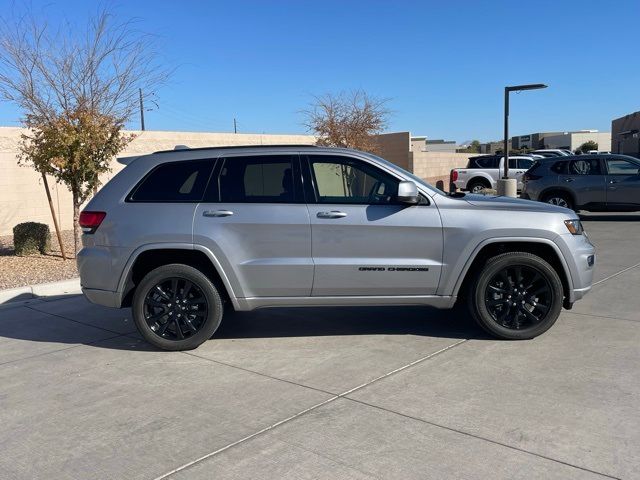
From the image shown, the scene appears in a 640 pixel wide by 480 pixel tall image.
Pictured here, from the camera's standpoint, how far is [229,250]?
5.38 metres

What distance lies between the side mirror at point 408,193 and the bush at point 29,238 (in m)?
8.07

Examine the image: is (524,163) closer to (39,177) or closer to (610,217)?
(610,217)

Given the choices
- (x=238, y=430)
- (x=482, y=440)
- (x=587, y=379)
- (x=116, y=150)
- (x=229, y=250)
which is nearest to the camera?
(x=482, y=440)

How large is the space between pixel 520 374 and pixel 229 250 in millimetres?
2699

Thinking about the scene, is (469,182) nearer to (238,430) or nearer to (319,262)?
(319,262)

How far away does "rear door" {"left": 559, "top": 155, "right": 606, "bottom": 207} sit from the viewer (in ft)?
48.9

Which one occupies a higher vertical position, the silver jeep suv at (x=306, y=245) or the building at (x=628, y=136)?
the building at (x=628, y=136)

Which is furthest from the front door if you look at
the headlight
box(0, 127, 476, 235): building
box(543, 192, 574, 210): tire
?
box(543, 192, 574, 210): tire

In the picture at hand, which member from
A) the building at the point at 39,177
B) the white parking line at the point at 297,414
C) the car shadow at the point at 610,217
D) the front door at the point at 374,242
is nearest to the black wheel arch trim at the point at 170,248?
the front door at the point at 374,242

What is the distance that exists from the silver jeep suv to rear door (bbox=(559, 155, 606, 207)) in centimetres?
1031

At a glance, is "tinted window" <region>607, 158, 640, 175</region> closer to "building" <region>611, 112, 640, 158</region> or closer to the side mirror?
the side mirror

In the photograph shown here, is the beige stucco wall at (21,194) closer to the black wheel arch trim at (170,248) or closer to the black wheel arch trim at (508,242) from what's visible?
the black wheel arch trim at (170,248)

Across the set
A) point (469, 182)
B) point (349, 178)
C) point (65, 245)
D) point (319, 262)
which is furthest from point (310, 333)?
point (469, 182)

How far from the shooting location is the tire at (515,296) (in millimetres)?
5434
